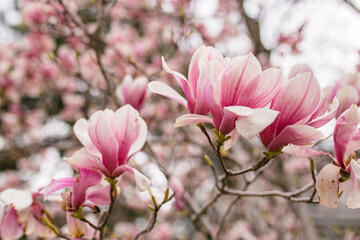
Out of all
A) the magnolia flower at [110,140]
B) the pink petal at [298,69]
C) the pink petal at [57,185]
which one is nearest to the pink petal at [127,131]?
the magnolia flower at [110,140]

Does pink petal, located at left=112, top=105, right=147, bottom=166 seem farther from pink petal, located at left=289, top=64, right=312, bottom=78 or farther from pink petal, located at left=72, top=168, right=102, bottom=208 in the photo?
pink petal, located at left=289, top=64, right=312, bottom=78

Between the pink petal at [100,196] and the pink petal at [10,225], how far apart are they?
0.31 m

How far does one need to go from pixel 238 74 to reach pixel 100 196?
0.45 meters

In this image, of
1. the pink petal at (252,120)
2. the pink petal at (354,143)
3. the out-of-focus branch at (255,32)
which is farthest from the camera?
the out-of-focus branch at (255,32)

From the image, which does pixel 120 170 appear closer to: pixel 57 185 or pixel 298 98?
pixel 57 185

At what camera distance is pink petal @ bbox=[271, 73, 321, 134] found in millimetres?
583

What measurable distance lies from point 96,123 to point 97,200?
0.69 ft

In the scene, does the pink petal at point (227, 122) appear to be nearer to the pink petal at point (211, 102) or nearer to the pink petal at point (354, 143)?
the pink petal at point (211, 102)

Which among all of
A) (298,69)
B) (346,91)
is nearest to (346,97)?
(346,91)

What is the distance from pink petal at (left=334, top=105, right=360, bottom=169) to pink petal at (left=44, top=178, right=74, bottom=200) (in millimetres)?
604

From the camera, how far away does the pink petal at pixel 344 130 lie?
0.60 meters

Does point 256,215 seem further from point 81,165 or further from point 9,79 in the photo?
point 9,79

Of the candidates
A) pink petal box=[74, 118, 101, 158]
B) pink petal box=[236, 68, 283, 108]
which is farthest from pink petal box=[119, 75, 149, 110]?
pink petal box=[236, 68, 283, 108]

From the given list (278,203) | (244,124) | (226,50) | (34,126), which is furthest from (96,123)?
(34,126)
